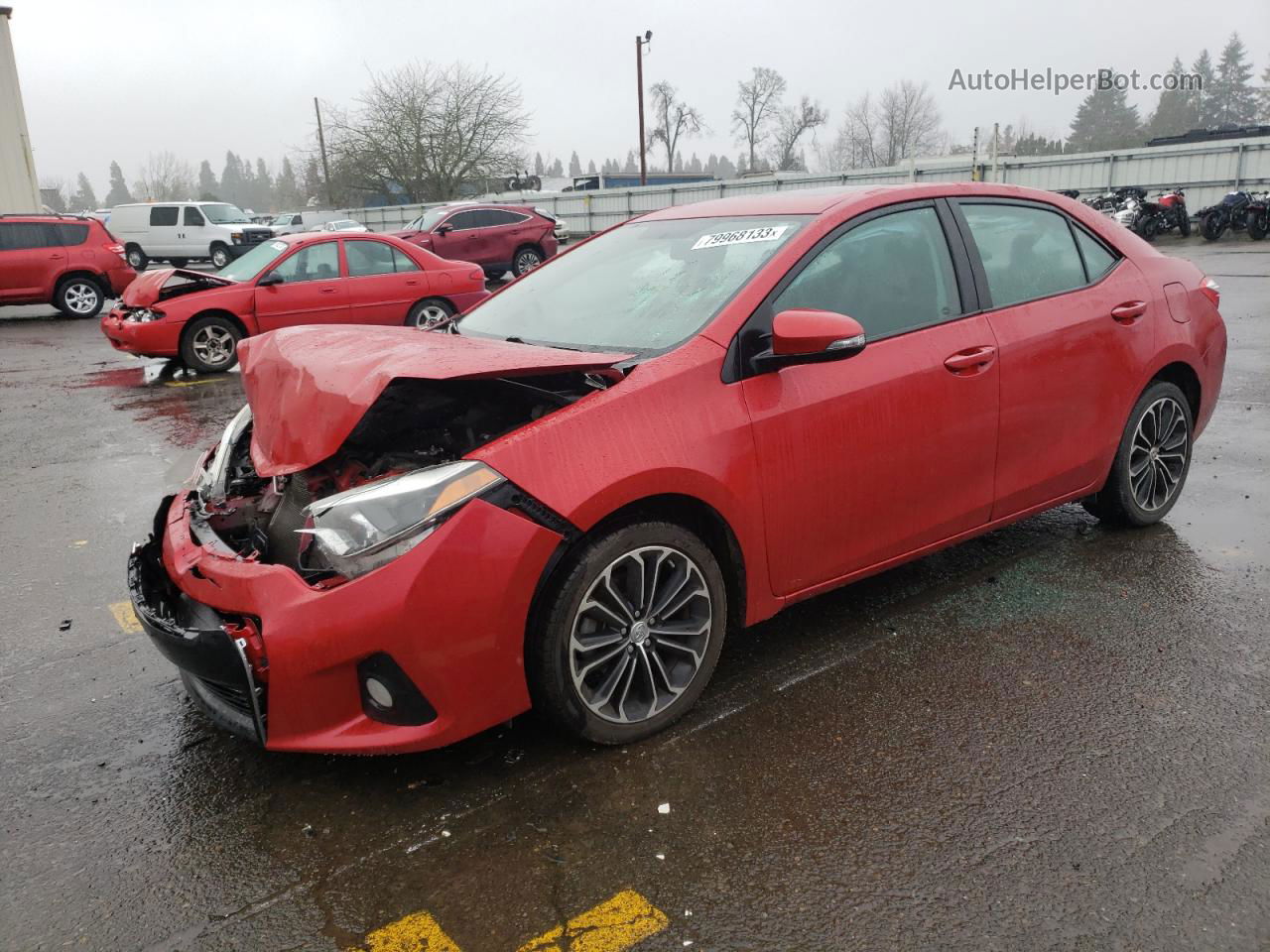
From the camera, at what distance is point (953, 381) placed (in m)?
3.43

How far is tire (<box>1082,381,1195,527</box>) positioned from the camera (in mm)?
4281

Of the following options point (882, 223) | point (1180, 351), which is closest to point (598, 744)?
point (882, 223)

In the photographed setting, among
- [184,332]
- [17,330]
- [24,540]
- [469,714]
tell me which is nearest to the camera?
[469,714]

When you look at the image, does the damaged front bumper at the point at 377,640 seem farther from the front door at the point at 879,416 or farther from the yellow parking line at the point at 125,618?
the yellow parking line at the point at 125,618

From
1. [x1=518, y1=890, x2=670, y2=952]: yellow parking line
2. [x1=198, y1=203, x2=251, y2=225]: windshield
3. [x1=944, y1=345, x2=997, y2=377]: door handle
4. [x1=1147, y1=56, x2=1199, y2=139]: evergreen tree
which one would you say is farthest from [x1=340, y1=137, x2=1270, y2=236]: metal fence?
[x1=1147, y1=56, x2=1199, y2=139]: evergreen tree

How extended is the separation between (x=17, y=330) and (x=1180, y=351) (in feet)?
55.0

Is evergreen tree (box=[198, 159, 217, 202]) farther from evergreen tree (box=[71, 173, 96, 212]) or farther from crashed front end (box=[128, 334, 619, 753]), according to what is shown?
crashed front end (box=[128, 334, 619, 753])

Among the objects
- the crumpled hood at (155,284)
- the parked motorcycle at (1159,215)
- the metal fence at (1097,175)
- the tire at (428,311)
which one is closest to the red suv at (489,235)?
the metal fence at (1097,175)

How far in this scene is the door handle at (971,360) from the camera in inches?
135

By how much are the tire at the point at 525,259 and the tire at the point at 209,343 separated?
1038 centimetres

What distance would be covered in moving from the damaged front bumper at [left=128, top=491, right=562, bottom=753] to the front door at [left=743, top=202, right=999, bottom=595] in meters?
0.92

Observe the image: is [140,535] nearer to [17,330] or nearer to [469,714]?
[469,714]

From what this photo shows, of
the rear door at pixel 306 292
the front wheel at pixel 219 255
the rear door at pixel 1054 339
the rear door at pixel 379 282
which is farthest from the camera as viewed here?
the front wheel at pixel 219 255

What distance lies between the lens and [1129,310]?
13.4ft
